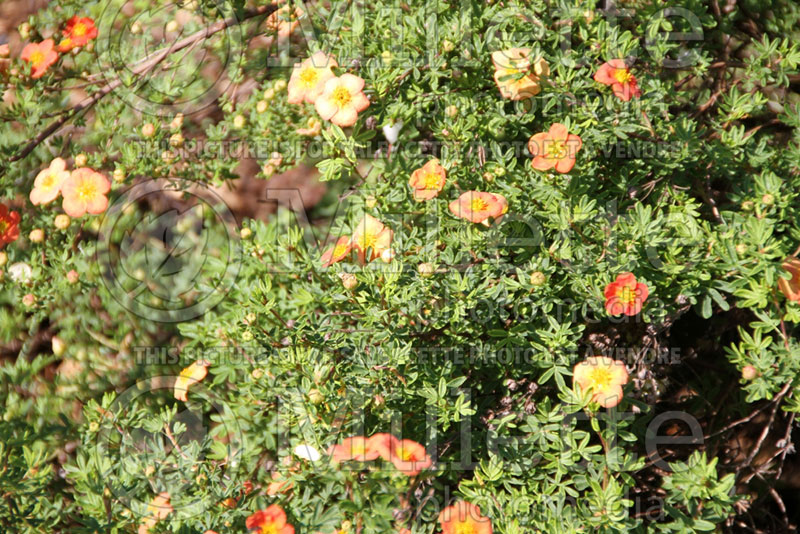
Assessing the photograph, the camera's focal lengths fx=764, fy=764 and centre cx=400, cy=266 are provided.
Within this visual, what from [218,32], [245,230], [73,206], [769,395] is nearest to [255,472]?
[245,230]

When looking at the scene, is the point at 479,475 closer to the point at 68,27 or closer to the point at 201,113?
the point at 201,113

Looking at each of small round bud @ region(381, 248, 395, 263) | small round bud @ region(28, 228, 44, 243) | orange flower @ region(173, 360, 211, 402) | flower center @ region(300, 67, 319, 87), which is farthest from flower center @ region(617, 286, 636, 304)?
small round bud @ region(28, 228, 44, 243)

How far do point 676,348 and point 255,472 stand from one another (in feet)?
4.62

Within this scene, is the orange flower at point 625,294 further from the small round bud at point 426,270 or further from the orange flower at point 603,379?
the small round bud at point 426,270

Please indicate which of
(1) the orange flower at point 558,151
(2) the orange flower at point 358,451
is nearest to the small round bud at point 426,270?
(1) the orange flower at point 558,151

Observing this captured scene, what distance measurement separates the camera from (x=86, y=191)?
8.74ft

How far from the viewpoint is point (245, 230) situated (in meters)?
2.48

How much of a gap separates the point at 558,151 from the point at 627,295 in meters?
0.43

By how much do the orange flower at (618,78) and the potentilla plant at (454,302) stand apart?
0.01 meters

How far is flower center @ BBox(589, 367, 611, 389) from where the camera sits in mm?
1941

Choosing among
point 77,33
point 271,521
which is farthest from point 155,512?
point 77,33

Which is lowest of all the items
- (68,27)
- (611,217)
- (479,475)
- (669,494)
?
(669,494)

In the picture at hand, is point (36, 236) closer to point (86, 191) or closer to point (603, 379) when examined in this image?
point (86, 191)

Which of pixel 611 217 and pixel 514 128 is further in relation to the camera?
pixel 514 128
